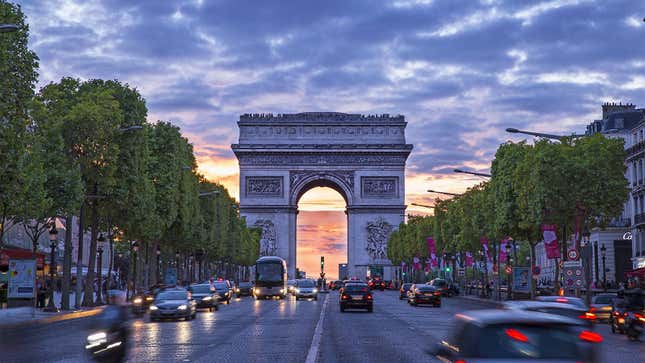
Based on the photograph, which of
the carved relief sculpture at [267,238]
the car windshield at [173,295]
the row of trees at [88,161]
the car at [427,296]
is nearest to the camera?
the row of trees at [88,161]

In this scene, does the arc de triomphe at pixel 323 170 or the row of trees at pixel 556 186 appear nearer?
the row of trees at pixel 556 186

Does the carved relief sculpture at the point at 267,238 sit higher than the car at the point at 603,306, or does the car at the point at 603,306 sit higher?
the carved relief sculpture at the point at 267,238

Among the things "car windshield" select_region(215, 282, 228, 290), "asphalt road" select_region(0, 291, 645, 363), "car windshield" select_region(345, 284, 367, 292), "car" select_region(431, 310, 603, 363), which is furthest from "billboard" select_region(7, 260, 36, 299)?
"car" select_region(431, 310, 603, 363)

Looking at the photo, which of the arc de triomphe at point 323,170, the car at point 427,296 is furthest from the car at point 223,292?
the arc de triomphe at point 323,170

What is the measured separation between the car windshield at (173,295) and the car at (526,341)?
120 ft

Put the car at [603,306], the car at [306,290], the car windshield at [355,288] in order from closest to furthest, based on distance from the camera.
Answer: the car at [603,306]
the car windshield at [355,288]
the car at [306,290]

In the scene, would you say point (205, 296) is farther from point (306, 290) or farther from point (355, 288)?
point (306, 290)

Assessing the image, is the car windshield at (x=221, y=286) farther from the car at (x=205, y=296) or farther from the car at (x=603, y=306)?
the car at (x=603, y=306)

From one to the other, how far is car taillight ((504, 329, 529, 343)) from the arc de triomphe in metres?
137

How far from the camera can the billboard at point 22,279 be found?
164 ft

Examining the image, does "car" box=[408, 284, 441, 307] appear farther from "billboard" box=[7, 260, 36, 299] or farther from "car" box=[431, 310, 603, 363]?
"car" box=[431, 310, 603, 363]

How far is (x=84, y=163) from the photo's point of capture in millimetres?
58656

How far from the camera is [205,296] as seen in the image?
2371 inches

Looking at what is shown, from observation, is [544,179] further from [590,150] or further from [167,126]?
[167,126]
